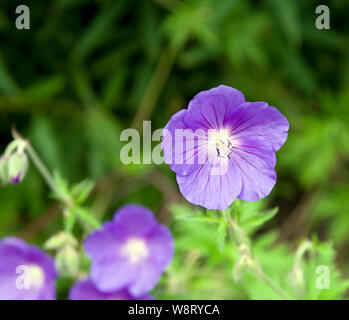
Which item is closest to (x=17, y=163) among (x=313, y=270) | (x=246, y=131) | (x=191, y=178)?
(x=191, y=178)

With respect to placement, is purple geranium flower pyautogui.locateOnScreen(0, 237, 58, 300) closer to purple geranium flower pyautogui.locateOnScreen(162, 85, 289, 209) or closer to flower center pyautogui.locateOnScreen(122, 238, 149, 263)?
flower center pyautogui.locateOnScreen(122, 238, 149, 263)

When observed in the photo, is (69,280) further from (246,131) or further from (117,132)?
(246,131)

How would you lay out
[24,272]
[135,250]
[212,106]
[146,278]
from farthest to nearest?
[135,250]
[24,272]
[146,278]
[212,106]

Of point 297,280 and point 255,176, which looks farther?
point 297,280

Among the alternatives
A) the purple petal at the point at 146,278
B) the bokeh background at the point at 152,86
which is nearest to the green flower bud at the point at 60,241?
the purple petal at the point at 146,278

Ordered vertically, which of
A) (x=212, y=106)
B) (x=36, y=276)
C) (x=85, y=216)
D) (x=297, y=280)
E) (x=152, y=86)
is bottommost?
(x=297, y=280)

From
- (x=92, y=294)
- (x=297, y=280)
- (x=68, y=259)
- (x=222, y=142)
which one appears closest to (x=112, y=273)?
(x=92, y=294)

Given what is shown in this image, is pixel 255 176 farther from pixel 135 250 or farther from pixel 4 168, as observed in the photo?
pixel 135 250
